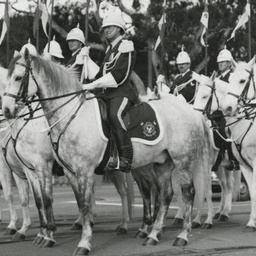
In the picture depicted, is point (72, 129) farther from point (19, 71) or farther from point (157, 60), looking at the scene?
point (157, 60)

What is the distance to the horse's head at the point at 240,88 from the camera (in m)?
12.2

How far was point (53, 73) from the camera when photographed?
10.3 meters

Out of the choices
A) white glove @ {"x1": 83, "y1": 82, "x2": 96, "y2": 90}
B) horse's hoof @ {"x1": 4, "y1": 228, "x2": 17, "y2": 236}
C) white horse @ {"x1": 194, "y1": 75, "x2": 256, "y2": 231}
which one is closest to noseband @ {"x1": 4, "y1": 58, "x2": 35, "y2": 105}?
white glove @ {"x1": 83, "y1": 82, "x2": 96, "y2": 90}

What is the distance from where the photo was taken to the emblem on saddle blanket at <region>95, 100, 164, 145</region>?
10.8 meters

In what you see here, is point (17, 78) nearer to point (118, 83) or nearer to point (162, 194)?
point (118, 83)

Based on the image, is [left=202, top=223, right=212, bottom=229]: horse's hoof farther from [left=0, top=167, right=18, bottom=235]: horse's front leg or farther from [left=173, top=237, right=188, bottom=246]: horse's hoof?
[left=0, top=167, right=18, bottom=235]: horse's front leg

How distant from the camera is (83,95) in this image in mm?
10516

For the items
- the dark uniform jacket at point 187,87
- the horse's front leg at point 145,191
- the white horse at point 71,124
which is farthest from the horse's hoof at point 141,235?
the dark uniform jacket at point 187,87

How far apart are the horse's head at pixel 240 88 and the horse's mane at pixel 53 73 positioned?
2.92 m

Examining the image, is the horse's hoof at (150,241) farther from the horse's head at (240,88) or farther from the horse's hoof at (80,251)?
the horse's head at (240,88)

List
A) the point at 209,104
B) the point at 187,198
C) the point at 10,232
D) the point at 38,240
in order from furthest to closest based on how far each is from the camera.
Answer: the point at 209,104 → the point at 10,232 → the point at 187,198 → the point at 38,240

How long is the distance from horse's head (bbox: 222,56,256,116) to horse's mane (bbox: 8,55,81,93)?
292cm

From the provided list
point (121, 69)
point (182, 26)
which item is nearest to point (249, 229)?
point (121, 69)

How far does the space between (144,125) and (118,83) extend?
78 centimetres
